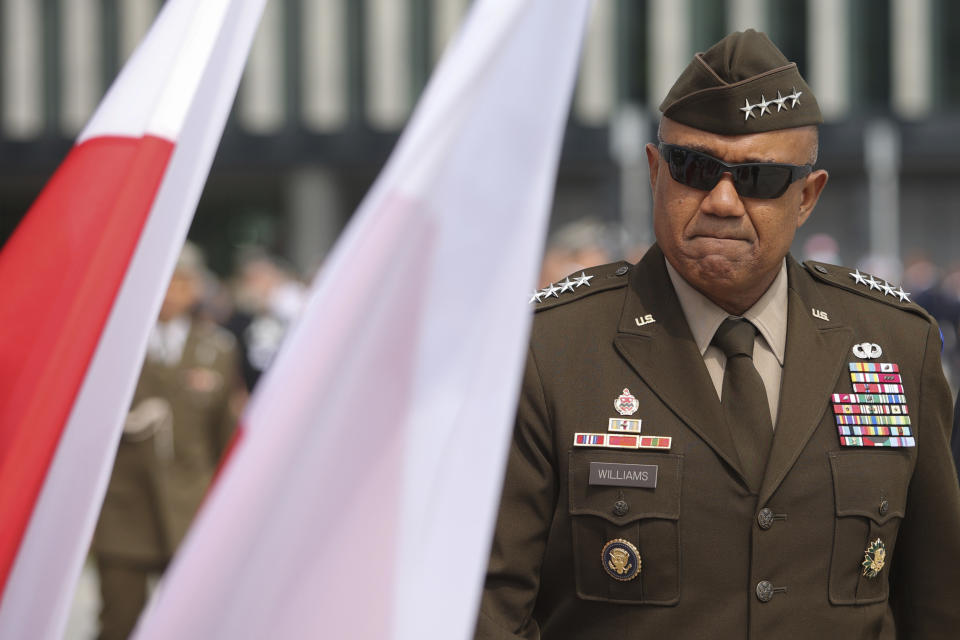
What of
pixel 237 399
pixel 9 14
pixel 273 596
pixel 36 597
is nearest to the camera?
pixel 273 596

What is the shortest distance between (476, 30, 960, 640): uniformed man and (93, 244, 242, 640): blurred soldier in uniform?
466 centimetres

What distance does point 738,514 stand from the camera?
2350 mm

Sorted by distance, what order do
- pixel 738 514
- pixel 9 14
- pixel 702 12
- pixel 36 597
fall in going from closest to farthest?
pixel 36 597, pixel 738 514, pixel 702 12, pixel 9 14

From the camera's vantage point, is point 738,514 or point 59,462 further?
point 738,514

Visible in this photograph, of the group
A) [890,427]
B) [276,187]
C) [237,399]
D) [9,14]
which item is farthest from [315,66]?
[890,427]

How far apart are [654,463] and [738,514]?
16cm

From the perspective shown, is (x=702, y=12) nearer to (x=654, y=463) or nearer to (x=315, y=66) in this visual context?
(x=315, y=66)

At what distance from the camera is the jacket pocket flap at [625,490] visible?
7.71 feet

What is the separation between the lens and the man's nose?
2.27 metres

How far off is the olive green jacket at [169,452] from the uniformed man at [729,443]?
4903mm

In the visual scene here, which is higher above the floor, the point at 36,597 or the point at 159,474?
the point at 36,597

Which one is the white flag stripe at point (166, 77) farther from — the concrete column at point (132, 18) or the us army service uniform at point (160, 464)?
the concrete column at point (132, 18)

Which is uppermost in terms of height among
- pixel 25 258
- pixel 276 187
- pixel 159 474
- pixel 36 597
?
pixel 276 187

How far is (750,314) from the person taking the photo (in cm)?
246
